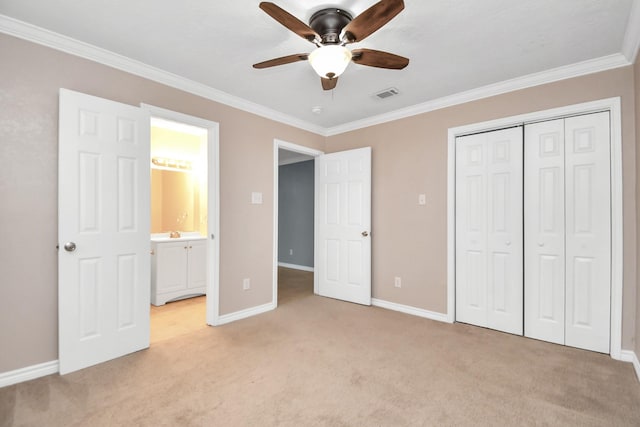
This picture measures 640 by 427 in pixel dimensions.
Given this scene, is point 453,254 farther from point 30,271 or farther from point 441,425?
point 30,271

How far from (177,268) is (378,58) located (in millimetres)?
3576

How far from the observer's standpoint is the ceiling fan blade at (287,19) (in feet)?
5.12

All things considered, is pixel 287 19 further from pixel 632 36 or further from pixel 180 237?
pixel 180 237

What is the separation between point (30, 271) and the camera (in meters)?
2.19

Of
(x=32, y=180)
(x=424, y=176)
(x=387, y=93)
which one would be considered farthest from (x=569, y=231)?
(x=32, y=180)

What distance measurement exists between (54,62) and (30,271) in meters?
1.54

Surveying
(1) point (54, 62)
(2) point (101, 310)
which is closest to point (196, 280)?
(2) point (101, 310)

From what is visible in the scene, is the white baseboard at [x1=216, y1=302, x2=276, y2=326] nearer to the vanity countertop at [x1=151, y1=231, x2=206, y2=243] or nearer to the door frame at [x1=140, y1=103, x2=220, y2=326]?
the door frame at [x1=140, y1=103, x2=220, y2=326]

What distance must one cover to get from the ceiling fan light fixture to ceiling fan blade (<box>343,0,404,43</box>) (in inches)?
3.3

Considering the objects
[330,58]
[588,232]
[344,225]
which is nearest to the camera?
[330,58]

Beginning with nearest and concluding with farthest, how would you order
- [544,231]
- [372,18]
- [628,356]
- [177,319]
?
[372,18] < [628,356] < [544,231] < [177,319]

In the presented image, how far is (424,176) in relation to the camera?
3613 mm

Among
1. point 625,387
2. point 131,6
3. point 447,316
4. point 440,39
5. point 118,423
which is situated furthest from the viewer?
point 447,316

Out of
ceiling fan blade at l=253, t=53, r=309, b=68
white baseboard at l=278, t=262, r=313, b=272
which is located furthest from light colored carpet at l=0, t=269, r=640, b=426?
white baseboard at l=278, t=262, r=313, b=272
